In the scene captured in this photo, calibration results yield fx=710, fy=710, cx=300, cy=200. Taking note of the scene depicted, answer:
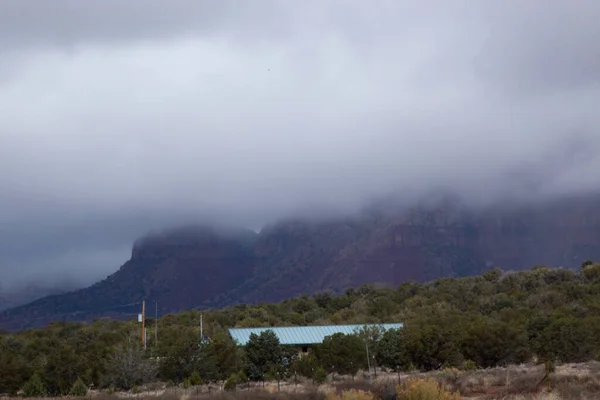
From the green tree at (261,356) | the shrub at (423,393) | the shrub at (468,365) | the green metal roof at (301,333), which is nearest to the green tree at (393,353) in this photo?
the shrub at (468,365)

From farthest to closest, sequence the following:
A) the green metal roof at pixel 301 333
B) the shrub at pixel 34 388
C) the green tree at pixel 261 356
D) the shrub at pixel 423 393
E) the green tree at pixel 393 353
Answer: the green metal roof at pixel 301 333
the green tree at pixel 261 356
the green tree at pixel 393 353
the shrub at pixel 34 388
the shrub at pixel 423 393

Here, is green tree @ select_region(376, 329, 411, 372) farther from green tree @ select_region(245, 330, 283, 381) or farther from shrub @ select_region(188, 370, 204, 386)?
shrub @ select_region(188, 370, 204, 386)

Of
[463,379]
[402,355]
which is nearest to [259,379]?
[402,355]

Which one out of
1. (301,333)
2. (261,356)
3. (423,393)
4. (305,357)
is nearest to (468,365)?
(305,357)

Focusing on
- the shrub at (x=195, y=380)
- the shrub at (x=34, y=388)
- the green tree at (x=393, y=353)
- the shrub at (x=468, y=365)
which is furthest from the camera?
the green tree at (x=393, y=353)

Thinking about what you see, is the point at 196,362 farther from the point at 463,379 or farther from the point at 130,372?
the point at 463,379

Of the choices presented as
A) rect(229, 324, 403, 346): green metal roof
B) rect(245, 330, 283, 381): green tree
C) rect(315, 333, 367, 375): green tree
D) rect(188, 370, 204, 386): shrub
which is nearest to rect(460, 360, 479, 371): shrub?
rect(315, 333, 367, 375): green tree

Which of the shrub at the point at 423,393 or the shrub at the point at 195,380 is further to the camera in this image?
the shrub at the point at 195,380

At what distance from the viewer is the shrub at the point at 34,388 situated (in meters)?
40.9

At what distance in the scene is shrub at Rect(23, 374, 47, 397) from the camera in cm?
4093

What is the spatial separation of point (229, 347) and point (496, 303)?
41.8 meters

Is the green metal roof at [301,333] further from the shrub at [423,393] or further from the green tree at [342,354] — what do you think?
the shrub at [423,393]

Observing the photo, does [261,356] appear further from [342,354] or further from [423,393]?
[423,393]

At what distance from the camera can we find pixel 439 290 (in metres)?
103
